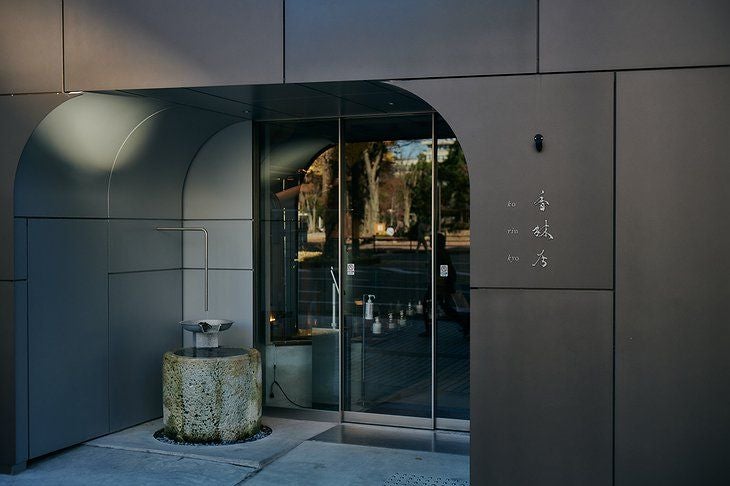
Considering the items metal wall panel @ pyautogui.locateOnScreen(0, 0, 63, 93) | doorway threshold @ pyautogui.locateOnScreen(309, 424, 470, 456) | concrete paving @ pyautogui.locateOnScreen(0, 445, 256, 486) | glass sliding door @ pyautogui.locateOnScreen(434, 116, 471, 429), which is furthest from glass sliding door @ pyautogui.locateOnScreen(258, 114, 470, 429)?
metal wall panel @ pyautogui.locateOnScreen(0, 0, 63, 93)

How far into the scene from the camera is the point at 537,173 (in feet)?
17.9

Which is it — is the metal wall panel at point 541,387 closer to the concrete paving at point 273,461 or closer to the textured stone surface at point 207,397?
the concrete paving at point 273,461

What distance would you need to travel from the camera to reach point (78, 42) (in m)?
6.45

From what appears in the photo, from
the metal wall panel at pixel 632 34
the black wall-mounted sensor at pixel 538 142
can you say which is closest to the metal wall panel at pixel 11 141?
the black wall-mounted sensor at pixel 538 142

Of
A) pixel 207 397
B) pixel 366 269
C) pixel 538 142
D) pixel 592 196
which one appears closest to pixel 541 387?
pixel 592 196

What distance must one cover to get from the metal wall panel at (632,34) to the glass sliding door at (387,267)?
2.45 metres

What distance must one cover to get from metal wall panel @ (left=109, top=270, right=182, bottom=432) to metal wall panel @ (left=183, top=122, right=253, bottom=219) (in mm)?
705

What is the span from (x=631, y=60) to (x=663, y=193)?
0.84m

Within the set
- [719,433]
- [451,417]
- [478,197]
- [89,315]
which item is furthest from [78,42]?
[719,433]

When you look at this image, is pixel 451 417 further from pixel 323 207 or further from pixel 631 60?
pixel 631 60

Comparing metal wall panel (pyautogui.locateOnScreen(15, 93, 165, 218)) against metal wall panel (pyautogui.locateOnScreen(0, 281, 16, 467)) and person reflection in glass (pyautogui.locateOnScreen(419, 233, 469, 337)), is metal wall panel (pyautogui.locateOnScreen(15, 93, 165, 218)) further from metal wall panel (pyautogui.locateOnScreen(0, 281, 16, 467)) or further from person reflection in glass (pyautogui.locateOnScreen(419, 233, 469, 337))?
person reflection in glass (pyautogui.locateOnScreen(419, 233, 469, 337))

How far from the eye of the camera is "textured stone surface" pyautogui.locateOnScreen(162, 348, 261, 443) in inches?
286

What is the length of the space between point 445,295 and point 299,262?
145cm

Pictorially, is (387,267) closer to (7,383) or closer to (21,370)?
(21,370)
